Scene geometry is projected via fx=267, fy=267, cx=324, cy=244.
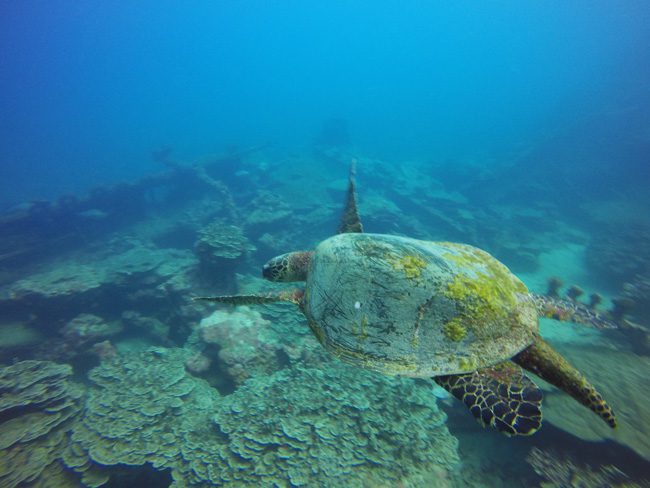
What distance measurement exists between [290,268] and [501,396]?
308 cm

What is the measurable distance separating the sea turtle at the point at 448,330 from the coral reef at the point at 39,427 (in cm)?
538

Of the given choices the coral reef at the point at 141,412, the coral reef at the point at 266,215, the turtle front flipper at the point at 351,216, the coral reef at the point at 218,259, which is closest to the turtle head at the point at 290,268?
the turtle front flipper at the point at 351,216

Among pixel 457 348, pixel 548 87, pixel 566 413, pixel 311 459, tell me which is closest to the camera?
pixel 457 348

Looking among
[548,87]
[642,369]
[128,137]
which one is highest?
[548,87]

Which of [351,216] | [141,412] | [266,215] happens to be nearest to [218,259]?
[141,412]

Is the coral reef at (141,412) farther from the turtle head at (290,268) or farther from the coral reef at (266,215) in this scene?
the coral reef at (266,215)

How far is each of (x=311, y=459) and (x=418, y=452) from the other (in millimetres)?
1766

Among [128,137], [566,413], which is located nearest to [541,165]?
[566,413]

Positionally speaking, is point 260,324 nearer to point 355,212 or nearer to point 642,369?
point 355,212

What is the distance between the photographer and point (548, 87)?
97.6 m

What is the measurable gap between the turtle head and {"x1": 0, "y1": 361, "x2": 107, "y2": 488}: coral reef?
4431mm

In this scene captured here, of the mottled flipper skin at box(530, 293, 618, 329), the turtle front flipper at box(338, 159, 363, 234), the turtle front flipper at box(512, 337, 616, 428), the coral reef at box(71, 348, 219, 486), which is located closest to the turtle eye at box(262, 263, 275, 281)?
the turtle front flipper at box(338, 159, 363, 234)

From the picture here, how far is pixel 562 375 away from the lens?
2477 millimetres

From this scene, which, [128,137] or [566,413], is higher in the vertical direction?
[566,413]
